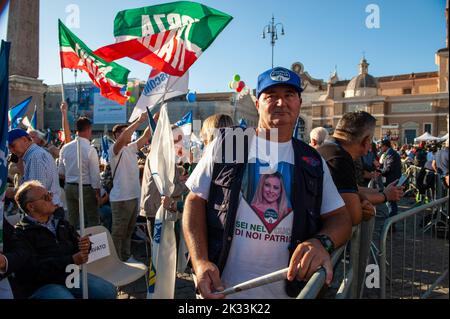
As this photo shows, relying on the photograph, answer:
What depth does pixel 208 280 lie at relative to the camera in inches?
67.9

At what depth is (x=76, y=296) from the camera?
294 cm

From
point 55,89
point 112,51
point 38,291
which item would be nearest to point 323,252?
point 38,291

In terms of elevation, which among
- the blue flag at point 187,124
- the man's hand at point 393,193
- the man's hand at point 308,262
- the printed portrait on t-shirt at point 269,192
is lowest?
the man's hand at point 308,262

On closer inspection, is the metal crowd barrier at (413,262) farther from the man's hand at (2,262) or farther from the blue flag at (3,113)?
the blue flag at (3,113)

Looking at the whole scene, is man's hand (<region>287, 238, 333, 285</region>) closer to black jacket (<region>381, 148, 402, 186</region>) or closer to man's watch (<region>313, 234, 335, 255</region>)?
man's watch (<region>313, 234, 335, 255</region>)

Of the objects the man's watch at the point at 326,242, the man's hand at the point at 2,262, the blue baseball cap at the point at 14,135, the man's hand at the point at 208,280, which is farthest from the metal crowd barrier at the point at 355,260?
the blue baseball cap at the point at 14,135

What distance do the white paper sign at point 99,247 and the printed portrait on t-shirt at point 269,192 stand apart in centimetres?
204

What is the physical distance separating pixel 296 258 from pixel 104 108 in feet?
155

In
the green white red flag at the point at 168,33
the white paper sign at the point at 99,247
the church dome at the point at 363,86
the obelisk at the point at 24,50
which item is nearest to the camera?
the white paper sign at the point at 99,247

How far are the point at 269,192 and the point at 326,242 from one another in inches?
14.9

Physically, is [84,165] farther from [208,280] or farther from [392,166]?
[392,166]

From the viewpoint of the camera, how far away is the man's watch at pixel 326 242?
1762mm

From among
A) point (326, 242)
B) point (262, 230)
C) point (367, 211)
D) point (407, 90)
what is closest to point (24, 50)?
point (367, 211)

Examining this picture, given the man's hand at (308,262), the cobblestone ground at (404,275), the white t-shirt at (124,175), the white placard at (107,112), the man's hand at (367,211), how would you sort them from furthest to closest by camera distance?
the white placard at (107,112) < the white t-shirt at (124,175) < the cobblestone ground at (404,275) < the man's hand at (367,211) < the man's hand at (308,262)
